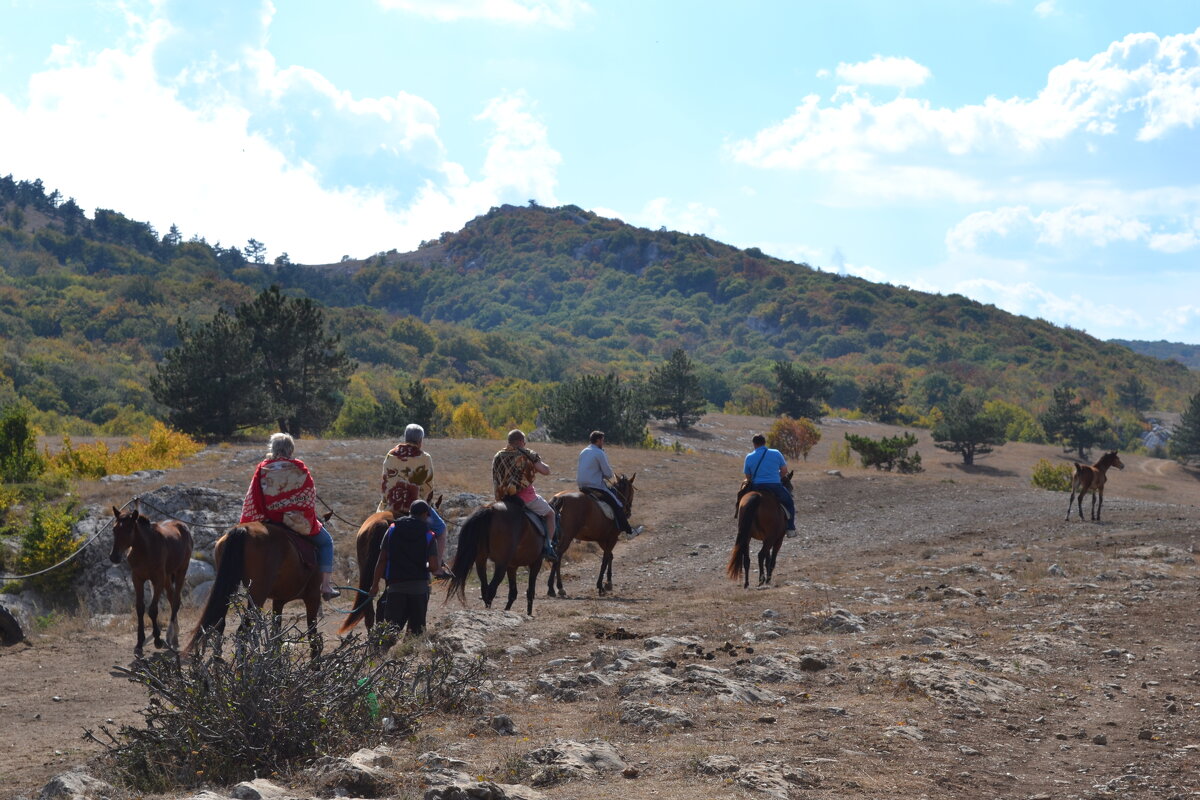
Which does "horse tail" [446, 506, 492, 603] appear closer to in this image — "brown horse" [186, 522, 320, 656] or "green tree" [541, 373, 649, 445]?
"brown horse" [186, 522, 320, 656]

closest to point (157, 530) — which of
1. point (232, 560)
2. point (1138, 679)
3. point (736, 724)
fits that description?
point (232, 560)

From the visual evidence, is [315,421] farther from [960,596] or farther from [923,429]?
[923,429]

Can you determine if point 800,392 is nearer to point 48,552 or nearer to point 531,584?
point 48,552

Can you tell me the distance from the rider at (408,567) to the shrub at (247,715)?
7.77 feet

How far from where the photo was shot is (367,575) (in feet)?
30.7

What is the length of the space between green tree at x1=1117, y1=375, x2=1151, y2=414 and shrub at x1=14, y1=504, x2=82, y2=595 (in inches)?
3854

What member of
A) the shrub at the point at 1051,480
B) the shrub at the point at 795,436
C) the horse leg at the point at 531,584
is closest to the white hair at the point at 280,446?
the horse leg at the point at 531,584

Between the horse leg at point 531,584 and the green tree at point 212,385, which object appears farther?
the green tree at point 212,385

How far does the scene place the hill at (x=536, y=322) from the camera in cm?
7988

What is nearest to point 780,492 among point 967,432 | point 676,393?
point 676,393

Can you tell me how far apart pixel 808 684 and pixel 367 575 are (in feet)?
13.5

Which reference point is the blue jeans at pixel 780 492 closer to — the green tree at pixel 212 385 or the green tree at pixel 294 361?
the green tree at pixel 212 385

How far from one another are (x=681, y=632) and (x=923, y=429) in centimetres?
6274

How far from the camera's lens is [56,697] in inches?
385
